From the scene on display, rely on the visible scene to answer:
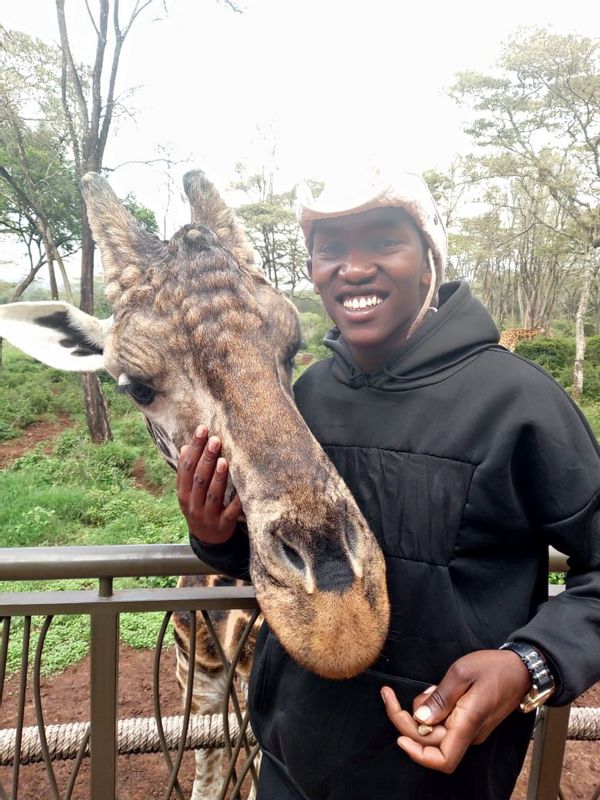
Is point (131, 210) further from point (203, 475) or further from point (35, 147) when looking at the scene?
point (203, 475)

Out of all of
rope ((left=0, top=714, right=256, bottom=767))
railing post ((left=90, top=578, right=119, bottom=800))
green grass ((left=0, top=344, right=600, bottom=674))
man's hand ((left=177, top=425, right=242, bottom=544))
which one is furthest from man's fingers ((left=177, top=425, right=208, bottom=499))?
green grass ((left=0, top=344, right=600, bottom=674))

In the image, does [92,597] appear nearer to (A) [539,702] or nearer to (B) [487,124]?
(A) [539,702]

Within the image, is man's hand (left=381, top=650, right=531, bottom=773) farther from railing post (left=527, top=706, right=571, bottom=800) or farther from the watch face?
railing post (left=527, top=706, right=571, bottom=800)

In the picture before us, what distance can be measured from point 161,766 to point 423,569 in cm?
401

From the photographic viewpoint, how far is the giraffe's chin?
1123 mm

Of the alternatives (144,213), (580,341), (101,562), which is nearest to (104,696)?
(101,562)

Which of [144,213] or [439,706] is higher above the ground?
[144,213]

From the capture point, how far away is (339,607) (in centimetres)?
113

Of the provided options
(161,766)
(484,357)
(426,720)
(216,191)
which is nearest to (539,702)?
(426,720)

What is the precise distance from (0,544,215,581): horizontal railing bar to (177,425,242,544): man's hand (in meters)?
0.35

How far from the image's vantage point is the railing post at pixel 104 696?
1810 mm

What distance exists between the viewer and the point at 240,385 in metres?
1.52

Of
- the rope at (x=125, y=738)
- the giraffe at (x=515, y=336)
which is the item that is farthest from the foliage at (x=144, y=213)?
the rope at (x=125, y=738)

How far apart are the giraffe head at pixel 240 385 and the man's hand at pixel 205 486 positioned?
0.18 feet
